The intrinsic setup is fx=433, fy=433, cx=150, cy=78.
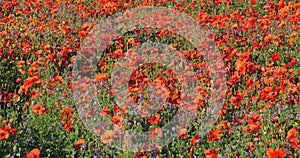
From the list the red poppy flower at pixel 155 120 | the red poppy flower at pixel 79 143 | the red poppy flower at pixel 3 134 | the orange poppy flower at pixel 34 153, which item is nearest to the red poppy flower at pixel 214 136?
the red poppy flower at pixel 155 120

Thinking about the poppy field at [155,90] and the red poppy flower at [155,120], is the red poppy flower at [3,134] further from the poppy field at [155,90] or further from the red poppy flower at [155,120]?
the red poppy flower at [155,120]

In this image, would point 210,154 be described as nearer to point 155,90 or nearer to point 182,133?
point 182,133

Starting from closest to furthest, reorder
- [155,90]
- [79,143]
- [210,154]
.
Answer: [210,154] → [79,143] → [155,90]

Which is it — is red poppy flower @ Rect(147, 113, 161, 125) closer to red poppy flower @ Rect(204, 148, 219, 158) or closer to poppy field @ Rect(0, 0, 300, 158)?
poppy field @ Rect(0, 0, 300, 158)

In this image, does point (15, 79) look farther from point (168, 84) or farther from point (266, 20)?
point (266, 20)

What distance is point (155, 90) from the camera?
4.59 m

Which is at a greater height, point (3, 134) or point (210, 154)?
point (3, 134)

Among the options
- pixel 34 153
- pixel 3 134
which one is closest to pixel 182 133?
pixel 34 153

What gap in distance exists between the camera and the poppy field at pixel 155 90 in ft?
12.2

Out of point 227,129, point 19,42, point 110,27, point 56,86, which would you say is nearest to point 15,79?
point 56,86

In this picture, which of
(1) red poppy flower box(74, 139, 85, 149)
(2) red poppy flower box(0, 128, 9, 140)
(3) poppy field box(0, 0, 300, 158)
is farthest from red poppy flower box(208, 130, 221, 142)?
(2) red poppy flower box(0, 128, 9, 140)

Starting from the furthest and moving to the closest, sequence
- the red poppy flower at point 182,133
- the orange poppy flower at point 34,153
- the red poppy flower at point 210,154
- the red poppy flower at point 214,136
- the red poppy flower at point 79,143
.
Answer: the red poppy flower at point 182,133
the red poppy flower at point 79,143
the red poppy flower at point 214,136
the red poppy flower at point 210,154
the orange poppy flower at point 34,153

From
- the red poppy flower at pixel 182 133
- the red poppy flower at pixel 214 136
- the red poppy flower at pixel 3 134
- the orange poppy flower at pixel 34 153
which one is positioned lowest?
the red poppy flower at pixel 182 133

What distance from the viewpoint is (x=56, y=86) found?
4703mm
